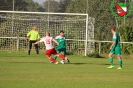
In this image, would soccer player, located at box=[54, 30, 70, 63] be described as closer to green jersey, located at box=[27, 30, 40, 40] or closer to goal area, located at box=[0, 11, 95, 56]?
green jersey, located at box=[27, 30, 40, 40]

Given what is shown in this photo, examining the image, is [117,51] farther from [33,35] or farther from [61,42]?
[33,35]

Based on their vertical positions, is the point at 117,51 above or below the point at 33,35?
below

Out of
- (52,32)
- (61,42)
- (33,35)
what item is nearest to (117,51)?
(61,42)

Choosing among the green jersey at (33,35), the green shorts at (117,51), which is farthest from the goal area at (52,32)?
the green shorts at (117,51)

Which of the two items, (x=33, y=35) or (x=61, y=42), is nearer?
(x=61, y=42)

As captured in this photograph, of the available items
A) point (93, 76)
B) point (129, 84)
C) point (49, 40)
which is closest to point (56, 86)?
point (129, 84)

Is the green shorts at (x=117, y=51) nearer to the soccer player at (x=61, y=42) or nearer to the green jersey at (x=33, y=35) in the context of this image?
the soccer player at (x=61, y=42)

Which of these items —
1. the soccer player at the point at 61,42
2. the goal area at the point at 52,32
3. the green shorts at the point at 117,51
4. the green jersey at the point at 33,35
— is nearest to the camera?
the green shorts at the point at 117,51

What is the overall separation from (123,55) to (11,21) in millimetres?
9016

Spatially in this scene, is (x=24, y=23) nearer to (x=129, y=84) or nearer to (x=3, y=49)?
(x=3, y=49)

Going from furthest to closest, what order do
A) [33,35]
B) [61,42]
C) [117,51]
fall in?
[33,35], [61,42], [117,51]

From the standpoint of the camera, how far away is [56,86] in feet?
53.3

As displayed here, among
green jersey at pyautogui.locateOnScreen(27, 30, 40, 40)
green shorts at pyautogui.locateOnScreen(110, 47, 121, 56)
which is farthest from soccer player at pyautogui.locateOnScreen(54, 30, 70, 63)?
green jersey at pyautogui.locateOnScreen(27, 30, 40, 40)

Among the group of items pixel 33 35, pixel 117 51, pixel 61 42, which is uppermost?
pixel 33 35
